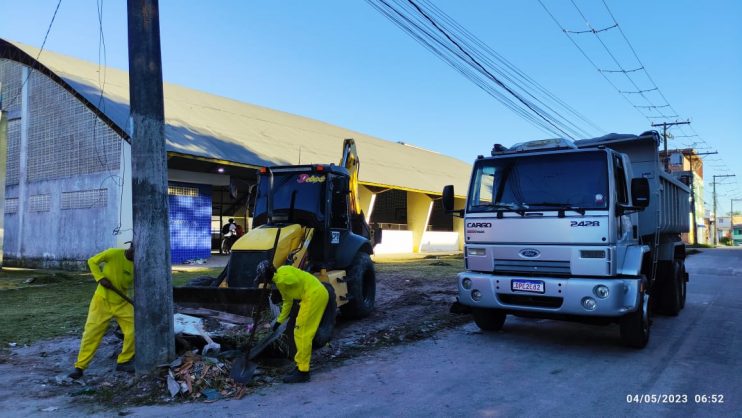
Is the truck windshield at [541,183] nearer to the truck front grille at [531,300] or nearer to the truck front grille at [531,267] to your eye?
the truck front grille at [531,267]

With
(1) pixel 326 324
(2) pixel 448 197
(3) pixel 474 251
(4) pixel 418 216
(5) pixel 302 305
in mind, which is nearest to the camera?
(5) pixel 302 305

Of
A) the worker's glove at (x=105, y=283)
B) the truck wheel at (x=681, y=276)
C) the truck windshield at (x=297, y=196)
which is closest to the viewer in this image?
the worker's glove at (x=105, y=283)

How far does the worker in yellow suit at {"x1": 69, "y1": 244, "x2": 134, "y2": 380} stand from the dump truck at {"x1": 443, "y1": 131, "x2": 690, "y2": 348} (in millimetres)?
4207

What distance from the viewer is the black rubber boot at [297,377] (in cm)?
545

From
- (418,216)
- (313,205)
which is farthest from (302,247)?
(418,216)

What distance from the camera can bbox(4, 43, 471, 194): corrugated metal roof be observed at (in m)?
17.3

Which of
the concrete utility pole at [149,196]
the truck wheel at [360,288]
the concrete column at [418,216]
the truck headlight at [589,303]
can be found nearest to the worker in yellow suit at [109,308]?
the concrete utility pole at [149,196]

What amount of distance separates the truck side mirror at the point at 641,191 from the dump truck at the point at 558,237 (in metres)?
0.01

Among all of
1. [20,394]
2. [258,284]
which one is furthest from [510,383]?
[20,394]

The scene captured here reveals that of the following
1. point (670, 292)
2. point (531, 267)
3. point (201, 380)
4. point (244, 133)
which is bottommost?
point (201, 380)

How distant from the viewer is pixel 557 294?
6.40 meters

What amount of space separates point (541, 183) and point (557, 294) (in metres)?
1.50

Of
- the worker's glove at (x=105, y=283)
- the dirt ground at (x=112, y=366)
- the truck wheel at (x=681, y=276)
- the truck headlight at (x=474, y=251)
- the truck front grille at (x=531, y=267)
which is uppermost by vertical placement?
the truck headlight at (x=474, y=251)

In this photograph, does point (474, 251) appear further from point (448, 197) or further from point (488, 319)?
point (488, 319)
